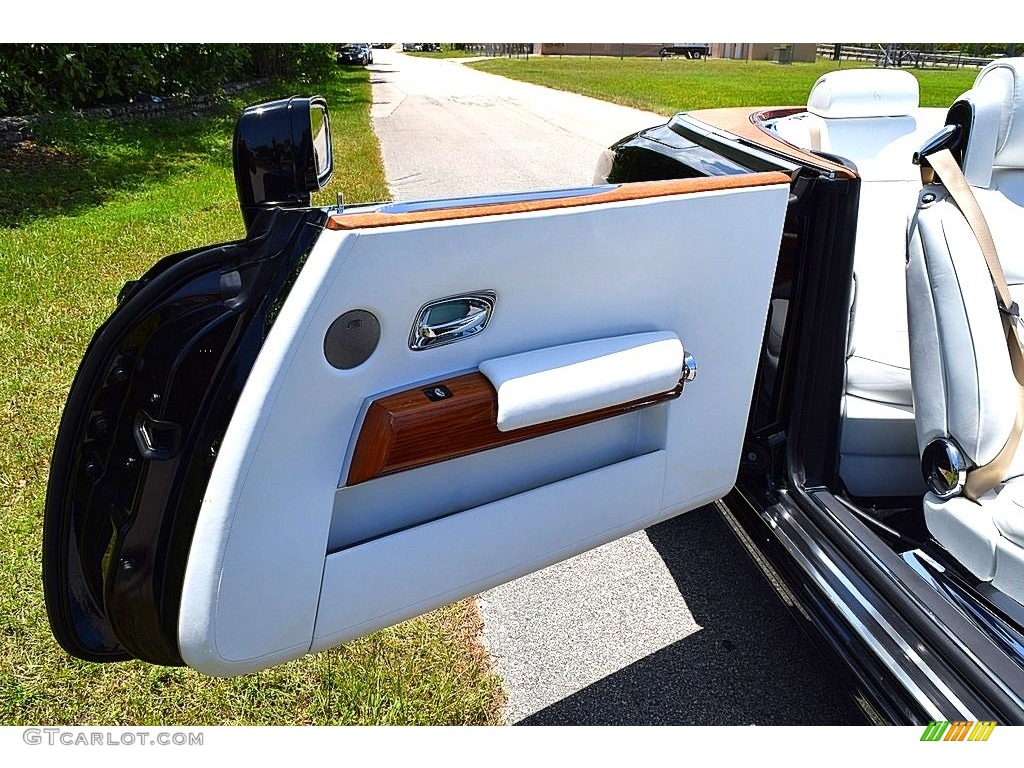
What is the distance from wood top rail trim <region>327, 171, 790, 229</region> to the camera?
3.56 ft

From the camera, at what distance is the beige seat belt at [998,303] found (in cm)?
169

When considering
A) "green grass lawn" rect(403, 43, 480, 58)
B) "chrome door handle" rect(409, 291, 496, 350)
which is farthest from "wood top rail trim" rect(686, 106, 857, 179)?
"green grass lawn" rect(403, 43, 480, 58)

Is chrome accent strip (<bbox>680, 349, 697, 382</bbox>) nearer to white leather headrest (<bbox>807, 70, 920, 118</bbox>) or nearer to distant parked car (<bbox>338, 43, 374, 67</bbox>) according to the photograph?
white leather headrest (<bbox>807, 70, 920, 118</bbox>)

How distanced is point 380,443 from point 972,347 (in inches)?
52.0

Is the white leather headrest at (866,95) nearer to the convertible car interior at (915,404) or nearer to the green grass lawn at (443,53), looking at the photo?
the convertible car interior at (915,404)

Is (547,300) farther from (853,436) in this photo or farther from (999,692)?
(853,436)

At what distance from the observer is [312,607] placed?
1.21 meters

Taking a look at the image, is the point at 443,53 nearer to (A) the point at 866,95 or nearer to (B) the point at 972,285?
(A) the point at 866,95

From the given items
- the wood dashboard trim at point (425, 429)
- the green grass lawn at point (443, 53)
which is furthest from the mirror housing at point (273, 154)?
the green grass lawn at point (443, 53)
